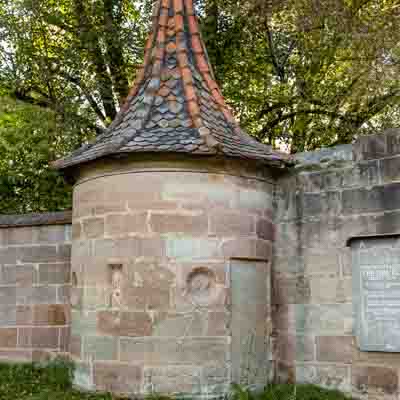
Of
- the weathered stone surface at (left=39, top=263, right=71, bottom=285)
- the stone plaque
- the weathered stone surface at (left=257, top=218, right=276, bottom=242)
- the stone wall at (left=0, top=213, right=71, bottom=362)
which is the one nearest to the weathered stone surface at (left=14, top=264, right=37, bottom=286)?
the stone wall at (left=0, top=213, right=71, bottom=362)

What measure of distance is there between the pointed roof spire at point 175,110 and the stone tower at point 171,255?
0.02m

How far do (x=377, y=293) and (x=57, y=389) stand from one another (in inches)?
144

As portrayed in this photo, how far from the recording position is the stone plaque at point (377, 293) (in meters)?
5.58

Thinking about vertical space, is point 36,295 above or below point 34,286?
below

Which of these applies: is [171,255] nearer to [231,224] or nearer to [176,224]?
[176,224]

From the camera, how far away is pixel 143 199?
5996 millimetres

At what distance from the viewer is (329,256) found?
620 centimetres

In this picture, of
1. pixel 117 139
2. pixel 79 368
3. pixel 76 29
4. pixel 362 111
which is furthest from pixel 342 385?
pixel 76 29

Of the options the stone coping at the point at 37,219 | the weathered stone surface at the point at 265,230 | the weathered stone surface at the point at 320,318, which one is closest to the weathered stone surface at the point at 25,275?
the stone coping at the point at 37,219

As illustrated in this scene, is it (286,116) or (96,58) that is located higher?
(96,58)

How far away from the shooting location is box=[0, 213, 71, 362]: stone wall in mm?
7629

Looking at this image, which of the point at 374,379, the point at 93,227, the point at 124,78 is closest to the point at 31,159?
the point at 124,78

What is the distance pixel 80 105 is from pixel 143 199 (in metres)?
6.66

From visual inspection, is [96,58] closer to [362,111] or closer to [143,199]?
[362,111]
